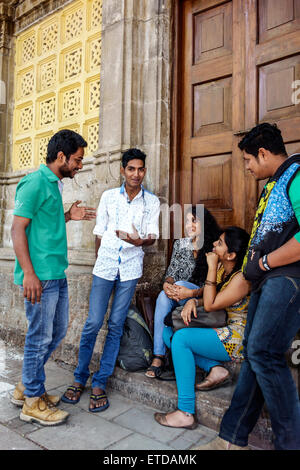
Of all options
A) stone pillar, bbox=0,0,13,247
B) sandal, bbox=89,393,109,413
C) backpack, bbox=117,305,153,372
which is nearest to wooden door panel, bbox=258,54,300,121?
backpack, bbox=117,305,153,372

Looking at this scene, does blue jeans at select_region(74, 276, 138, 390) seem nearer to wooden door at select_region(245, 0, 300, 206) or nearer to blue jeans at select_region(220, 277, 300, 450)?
blue jeans at select_region(220, 277, 300, 450)

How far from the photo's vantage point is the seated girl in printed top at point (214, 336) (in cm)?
269

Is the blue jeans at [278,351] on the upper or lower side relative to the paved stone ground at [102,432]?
upper

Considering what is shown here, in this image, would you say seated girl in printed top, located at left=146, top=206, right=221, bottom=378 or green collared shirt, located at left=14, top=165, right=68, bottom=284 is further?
seated girl in printed top, located at left=146, top=206, right=221, bottom=378

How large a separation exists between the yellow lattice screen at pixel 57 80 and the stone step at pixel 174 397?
2752 mm

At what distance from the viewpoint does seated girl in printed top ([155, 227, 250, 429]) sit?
2.69m

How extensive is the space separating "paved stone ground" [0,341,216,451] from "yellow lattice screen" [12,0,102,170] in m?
2.99

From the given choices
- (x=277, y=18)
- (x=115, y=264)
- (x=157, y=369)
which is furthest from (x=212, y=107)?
(x=157, y=369)

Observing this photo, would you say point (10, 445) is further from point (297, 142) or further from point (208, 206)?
point (297, 142)

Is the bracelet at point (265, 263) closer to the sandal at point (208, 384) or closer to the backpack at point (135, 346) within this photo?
the sandal at point (208, 384)

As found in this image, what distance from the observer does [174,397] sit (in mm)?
2930

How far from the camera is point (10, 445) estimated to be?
246 centimetres

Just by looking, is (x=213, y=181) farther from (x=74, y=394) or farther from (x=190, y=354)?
(x=74, y=394)

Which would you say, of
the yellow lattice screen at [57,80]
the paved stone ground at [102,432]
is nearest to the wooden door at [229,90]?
the yellow lattice screen at [57,80]
